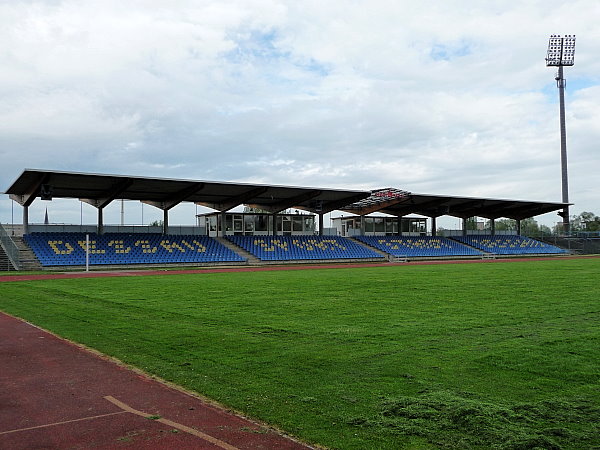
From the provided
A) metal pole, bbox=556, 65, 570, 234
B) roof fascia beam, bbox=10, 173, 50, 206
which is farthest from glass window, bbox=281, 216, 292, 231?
metal pole, bbox=556, 65, 570, 234

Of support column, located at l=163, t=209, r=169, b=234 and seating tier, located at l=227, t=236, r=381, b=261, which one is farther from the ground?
support column, located at l=163, t=209, r=169, b=234

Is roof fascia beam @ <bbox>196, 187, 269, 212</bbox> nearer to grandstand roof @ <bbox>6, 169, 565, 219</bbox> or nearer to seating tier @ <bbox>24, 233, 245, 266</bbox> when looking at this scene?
grandstand roof @ <bbox>6, 169, 565, 219</bbox>

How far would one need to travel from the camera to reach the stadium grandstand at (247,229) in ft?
133

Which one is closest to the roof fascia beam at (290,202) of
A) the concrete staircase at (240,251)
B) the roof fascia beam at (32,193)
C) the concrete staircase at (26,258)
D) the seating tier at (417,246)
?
the concrete staircase at (240,251)

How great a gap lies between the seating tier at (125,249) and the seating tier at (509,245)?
34.4m

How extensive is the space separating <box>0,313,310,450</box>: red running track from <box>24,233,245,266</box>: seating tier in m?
34.2

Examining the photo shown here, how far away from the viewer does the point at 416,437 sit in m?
4.94

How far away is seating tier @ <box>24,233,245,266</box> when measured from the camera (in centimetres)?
4009

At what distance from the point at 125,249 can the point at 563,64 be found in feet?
219

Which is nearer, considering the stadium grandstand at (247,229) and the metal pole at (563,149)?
the stadium grandstand at (247,229)

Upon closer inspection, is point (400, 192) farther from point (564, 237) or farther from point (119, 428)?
point (119, 428)

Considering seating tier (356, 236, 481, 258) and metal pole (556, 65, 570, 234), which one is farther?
metal pole (556, 65, 570, 234)

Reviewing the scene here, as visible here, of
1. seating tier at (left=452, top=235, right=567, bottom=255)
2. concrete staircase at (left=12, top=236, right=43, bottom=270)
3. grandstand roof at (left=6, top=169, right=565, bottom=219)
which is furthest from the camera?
seating tier at (left=452, top=235, right=567, bottom=255)

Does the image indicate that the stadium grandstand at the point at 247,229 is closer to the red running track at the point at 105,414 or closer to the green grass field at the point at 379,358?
the green grass field at the point at 379,358
